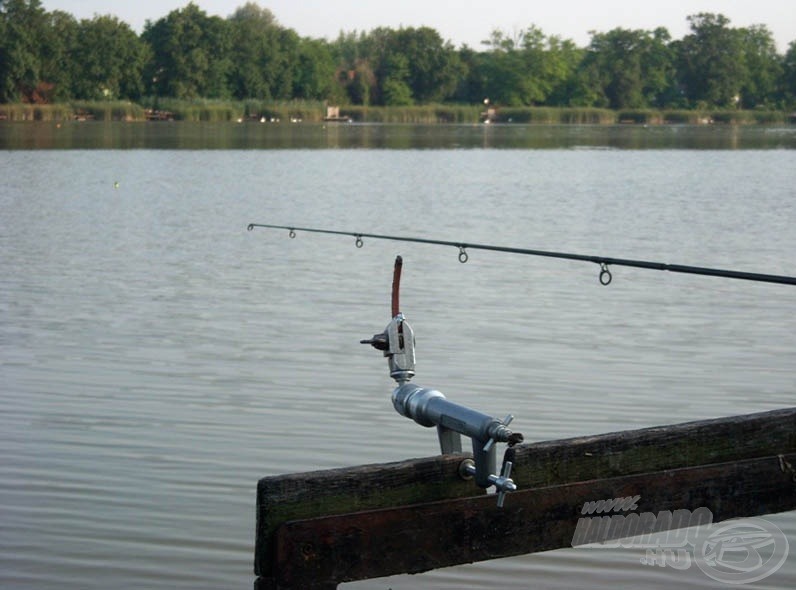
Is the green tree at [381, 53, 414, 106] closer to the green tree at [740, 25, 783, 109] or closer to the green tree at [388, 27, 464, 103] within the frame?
the green tree at [388, 27, 464, 103]

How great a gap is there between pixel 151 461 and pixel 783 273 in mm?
9185

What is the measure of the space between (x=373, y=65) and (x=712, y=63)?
3405 cm

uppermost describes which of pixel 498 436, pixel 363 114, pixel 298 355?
pixel 363 114

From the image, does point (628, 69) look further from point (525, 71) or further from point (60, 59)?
point (60, 59)

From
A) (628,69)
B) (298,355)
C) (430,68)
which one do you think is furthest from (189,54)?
(298,355)

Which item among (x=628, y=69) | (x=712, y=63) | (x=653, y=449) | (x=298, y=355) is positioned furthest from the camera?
(x=712, y=63)

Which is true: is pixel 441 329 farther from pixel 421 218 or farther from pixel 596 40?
pixel 596 40

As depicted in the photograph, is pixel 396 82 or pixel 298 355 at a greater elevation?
pixel 396 82

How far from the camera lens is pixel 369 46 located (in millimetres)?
133125

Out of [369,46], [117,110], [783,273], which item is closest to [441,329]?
[783,273]

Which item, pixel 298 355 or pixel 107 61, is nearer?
pixel 298 355

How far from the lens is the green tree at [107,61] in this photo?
101312 millimetres

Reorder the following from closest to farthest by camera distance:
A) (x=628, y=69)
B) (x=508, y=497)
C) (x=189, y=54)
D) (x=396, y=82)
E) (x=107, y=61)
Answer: (x=508, y=497), (x=107, y=61), (x=189, y=54), (x=396, y=82), (x=628, y=69)

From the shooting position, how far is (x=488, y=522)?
10.9 ft
